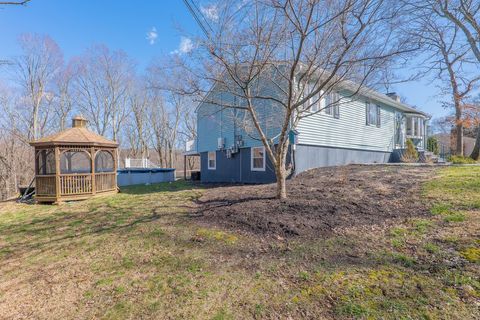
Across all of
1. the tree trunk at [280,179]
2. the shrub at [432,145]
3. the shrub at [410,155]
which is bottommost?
the tree trunk at [280,179]

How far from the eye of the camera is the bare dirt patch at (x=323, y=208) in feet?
16.0

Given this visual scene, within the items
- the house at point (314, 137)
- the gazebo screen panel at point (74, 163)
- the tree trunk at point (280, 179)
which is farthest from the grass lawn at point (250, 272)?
the gazebo screen panel at point (74, 163)

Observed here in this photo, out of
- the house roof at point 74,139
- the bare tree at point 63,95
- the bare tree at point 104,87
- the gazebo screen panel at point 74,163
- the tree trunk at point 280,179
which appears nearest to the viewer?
the tree trunk at point 280,179

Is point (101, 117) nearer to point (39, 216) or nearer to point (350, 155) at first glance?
point (39, 216)

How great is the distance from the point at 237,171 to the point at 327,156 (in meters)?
4.78

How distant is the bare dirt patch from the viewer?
4.88 m

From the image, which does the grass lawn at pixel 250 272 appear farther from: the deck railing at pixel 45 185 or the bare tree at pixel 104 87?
the bare tree at pixel 104 87

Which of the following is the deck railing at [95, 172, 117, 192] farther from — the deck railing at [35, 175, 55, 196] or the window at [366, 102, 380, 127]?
the window at [366, 102, 380, 127]

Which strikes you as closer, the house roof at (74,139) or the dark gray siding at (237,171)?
the house roof at (74,139)

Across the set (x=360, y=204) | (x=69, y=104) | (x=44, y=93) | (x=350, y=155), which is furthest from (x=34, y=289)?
(x=69, y=104)

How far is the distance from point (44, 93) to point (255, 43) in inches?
992

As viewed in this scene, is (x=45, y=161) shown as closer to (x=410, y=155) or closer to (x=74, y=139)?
(x=74, y=139)

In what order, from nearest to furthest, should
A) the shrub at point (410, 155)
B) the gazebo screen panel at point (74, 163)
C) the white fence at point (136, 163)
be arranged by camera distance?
the shrub at point (410, 155), the gazebo screen panel at point (74, 163), the white fence at point (136, 163)

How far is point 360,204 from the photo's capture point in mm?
5758
